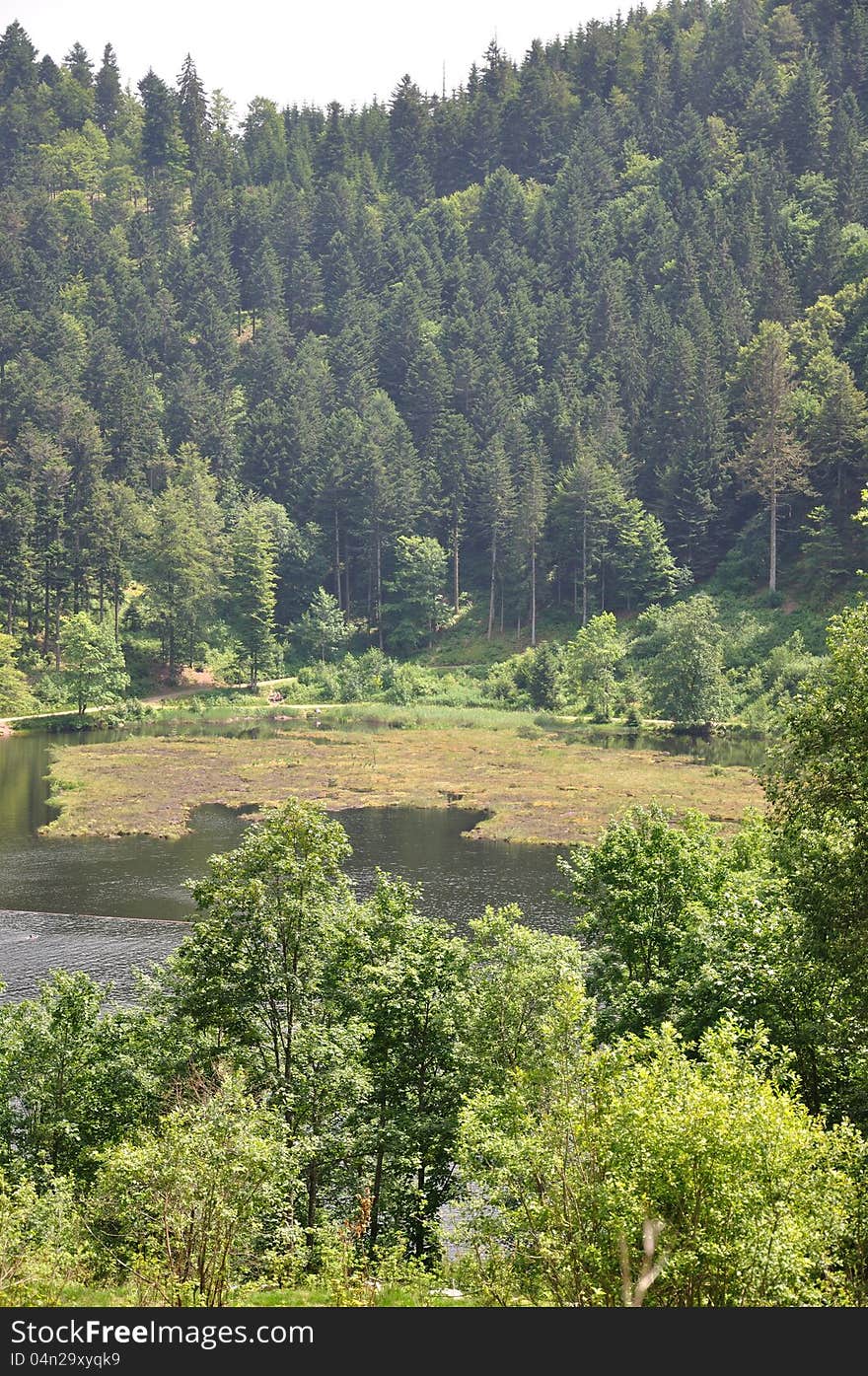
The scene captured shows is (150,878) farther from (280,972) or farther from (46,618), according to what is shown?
(46,618)

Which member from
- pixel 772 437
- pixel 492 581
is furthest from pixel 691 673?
pixel 492 581

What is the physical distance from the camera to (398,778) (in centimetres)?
8588

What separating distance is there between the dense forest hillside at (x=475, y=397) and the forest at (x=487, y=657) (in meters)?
0.66

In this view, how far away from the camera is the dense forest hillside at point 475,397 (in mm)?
128375

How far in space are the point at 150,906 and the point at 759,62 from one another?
190121 mm

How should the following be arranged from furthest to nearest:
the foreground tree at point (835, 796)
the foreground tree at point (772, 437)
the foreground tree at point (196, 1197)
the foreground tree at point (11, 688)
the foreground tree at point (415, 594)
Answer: the foreground tree at point (415, 594)
the foreground tree at point (772, 437)
the foreground tree at point (11, 688)
the foreground tree at point (835, 796)
the foreground tree at point (196, 1197)

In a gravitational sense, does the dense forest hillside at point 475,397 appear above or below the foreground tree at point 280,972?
above

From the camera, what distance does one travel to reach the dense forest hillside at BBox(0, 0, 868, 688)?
12838 centimetres

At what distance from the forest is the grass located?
1162cm

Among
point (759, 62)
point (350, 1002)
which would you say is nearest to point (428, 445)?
point (759, 62)

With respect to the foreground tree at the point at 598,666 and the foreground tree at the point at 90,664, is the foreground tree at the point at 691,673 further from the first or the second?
the foreground tree at the point at 90,664

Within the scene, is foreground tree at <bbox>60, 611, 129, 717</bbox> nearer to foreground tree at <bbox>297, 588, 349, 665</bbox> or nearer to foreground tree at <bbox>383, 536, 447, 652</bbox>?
foreground tree at <bbox>297, 588, 349, 665</bbox>

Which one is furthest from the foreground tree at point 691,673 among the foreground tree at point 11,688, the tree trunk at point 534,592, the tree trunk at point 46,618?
the tree trunk at point 46,618

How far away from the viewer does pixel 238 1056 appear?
87.5 ft
